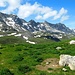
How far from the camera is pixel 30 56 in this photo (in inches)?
1196

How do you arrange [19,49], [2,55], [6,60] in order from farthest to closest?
[19,49]
[2,55]
[6,60]

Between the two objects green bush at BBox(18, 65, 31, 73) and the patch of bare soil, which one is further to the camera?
the patch of bare soil

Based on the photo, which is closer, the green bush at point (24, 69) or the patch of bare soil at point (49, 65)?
the green bush at point (24, 69)

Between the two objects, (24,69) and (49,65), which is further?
(49,65)

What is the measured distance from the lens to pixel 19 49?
36375 millimetres

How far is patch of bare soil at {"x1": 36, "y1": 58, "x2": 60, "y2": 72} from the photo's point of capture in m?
25.2

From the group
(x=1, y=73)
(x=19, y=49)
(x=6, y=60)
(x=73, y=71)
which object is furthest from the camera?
(x=19, y=49)

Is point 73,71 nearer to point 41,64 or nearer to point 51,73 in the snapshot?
point 51,73

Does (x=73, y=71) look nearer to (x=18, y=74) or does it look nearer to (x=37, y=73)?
(x=37, y=73)

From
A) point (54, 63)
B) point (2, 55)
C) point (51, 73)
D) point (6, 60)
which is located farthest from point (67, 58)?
point (2, 55)

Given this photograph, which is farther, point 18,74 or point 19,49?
point 19,49

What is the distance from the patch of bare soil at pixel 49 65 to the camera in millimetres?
25250

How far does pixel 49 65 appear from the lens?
27.0 meters

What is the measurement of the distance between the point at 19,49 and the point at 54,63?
10.4 m
